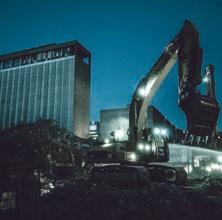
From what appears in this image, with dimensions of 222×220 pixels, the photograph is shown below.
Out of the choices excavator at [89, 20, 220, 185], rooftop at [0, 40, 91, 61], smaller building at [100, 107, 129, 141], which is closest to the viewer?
excavator at [89, 20, 220, 185]

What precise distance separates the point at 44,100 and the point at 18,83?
462 inches

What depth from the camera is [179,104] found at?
750 cm

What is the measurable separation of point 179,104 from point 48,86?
2424 inches

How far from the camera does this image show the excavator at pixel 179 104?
273 inches

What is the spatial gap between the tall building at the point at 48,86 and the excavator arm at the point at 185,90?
48880mm

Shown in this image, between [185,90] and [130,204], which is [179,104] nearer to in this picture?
[185,90]

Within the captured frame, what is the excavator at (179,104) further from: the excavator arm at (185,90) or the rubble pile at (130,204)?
the rubble pile at (130,204)

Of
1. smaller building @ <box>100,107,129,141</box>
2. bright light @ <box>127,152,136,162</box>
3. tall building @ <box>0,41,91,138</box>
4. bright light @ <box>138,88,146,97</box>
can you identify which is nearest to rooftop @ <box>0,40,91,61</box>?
tall building @ <box>0,41,91,138</box>

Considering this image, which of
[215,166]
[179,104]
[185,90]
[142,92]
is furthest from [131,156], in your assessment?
[215,166]

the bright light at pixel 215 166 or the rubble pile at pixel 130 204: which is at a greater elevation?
the bright light at pixel 215 166

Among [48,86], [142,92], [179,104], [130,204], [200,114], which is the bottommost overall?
[130,204]

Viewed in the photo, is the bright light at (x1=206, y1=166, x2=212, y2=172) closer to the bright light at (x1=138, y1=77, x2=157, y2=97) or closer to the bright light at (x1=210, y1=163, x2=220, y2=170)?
the bright light at (x1=210, y1=163, x2=220, y2=170)

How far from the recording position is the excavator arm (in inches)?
271

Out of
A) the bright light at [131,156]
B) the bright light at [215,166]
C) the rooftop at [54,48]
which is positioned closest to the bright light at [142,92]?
the bright light at [131,156]
